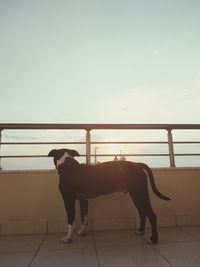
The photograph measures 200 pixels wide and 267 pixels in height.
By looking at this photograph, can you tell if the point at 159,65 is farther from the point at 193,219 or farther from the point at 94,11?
the point at 193,219

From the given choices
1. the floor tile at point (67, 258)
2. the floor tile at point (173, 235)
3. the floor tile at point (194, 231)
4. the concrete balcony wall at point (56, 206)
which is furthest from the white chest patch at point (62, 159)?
the floor tile at point (194, 231)

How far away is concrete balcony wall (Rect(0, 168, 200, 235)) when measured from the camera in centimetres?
268

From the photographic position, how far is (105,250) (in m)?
Result: 2.00

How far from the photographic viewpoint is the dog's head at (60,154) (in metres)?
2.58

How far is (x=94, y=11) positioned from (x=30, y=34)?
100 cm

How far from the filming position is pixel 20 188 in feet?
9.05

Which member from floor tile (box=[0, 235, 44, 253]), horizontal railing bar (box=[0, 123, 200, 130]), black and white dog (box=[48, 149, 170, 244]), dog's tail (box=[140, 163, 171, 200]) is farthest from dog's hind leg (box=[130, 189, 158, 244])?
floor tile (box=[0, 235, 44, 253])

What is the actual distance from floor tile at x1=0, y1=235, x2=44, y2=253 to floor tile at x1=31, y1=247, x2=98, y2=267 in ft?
0.81

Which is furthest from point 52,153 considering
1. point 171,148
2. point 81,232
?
point 171,148

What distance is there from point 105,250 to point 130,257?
0.93 ft

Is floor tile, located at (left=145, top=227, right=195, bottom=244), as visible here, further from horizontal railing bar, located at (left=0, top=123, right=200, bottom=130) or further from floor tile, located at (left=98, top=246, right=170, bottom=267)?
horizontal railing bar, located at (left=0, top=123, right=200, bottom=130)

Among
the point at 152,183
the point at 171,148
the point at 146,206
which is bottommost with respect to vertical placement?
the point at 146,206

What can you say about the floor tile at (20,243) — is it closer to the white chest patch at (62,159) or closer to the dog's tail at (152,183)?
the white chest patch at (62,159)

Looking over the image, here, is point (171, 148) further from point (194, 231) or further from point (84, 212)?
point (84, 212)
